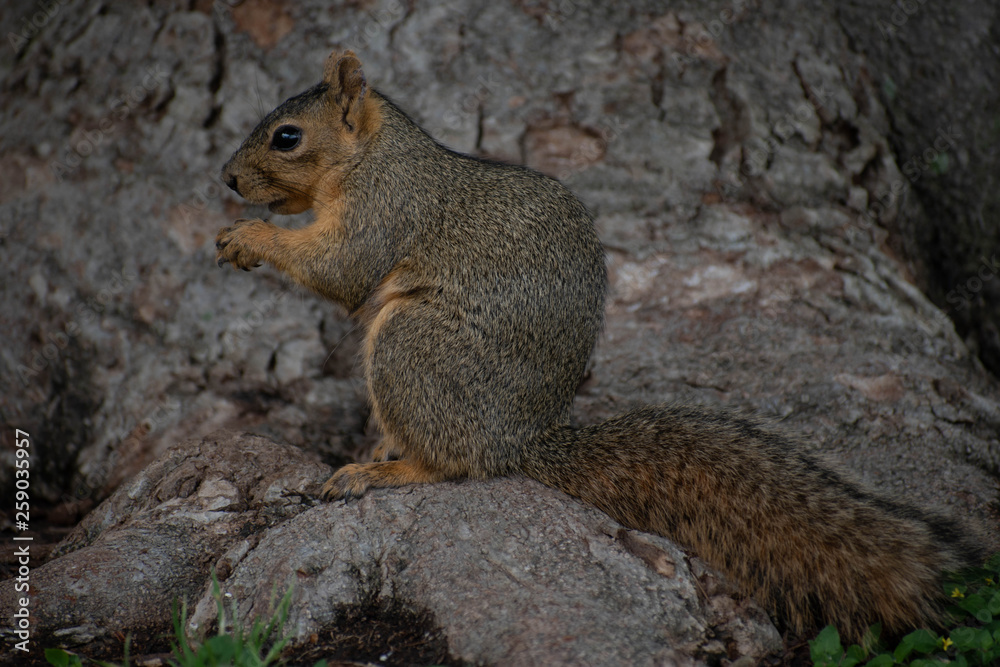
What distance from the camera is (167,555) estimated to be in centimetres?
208

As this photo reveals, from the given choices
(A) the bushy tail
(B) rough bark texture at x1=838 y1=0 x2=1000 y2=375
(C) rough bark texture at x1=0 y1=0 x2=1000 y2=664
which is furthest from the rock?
(B) rough bark texture at x1=838 y1=0 x2=1000 y2=375

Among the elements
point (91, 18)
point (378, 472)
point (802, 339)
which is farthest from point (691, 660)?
point (91, 18)

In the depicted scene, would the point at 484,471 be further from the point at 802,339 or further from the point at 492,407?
the point at 802,339

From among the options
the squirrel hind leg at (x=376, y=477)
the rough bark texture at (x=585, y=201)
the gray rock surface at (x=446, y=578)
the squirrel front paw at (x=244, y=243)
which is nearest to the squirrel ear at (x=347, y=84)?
the squirrel front paw at (x=244, y=243)

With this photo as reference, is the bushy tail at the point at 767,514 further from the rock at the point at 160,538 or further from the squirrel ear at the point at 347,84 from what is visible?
the squirrel ear at the point at 347,84

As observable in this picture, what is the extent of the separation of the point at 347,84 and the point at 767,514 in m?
1.77

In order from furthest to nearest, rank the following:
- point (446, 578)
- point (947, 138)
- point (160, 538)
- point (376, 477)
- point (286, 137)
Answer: point (947, 138) → point (286, 137) → point (376, 477) → point (160, 538) → point (446, 578)

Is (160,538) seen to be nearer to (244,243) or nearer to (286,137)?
(244,243)

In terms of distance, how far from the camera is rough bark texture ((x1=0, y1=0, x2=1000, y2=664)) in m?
2.91

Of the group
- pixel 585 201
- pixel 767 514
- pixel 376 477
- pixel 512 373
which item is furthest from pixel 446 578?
pixel 585 201

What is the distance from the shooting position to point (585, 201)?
3246 millimetres

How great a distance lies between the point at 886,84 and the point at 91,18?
3.47 meters

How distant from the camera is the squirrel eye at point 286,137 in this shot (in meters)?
2.45

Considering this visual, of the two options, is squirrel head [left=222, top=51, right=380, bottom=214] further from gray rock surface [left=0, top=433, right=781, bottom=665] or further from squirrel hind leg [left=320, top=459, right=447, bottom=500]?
gray rock surface [left=0, top=433, right=781, bottom=665]
